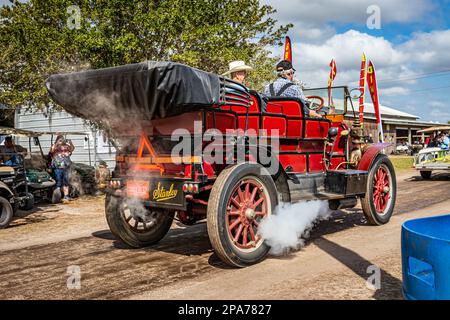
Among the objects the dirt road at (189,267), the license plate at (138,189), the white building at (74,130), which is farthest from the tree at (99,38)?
the white building at (74,130)

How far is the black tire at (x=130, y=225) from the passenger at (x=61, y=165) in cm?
596

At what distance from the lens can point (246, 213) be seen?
181 inches

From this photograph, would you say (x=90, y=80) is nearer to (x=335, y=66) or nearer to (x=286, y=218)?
(x=286, y=218)

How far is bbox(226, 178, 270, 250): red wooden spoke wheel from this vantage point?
4.54m

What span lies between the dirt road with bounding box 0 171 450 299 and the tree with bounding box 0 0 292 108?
3600mm

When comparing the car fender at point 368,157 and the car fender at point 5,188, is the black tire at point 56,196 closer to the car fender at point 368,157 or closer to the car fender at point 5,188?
the car fender at point 5,188

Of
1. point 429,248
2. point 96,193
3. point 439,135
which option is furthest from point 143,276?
point 439,135

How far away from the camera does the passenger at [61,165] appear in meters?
11.0

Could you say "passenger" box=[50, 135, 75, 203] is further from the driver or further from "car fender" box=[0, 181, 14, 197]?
the driver

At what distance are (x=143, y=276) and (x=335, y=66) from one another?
262 inches

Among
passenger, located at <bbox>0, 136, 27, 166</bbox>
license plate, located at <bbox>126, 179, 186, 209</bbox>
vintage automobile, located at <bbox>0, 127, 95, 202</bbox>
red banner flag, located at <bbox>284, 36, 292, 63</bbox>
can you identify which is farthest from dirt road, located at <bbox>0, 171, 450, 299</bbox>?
red banner flag, located at <bbox>284, 36, 292, 63</bbox>

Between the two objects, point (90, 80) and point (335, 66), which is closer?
point (90, 80)

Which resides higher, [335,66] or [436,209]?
[335,66]

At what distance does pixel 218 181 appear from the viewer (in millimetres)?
4367
